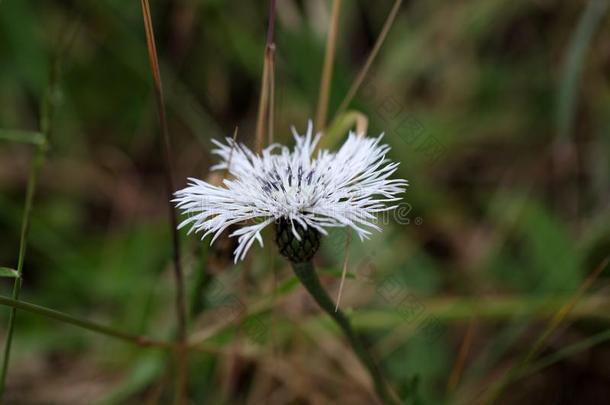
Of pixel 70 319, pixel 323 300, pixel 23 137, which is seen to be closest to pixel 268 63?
pixel 323 300

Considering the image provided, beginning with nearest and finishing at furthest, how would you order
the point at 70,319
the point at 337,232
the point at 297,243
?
the point at 297,243
the point at 70,319
the point at 337,232

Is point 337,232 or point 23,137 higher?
point 23,137

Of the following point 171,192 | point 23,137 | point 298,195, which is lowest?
point 298,195

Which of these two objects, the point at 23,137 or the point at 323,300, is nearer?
the point at 323,300

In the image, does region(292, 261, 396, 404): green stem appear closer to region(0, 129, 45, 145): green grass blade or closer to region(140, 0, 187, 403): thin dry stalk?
region(140, 0, 187, 403): thin dry stalk

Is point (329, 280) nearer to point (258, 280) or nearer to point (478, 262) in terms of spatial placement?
point (258, 280)

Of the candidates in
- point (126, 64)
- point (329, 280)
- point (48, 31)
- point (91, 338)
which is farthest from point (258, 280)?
point (48, 31)

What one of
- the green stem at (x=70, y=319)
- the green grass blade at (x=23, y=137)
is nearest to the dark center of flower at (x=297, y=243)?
the green stem at (x=70, y=319)

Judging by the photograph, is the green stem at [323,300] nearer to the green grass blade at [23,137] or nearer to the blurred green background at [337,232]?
the blurred green background at [337,232]

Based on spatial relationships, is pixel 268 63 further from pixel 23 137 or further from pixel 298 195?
pixel 23 137
